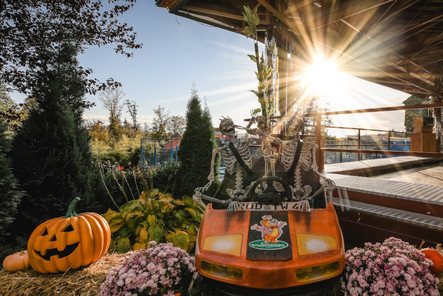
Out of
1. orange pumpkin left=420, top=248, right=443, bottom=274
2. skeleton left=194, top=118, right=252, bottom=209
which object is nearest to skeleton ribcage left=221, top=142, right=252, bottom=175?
skeleton left=194, top=118, right=252, bottom=209

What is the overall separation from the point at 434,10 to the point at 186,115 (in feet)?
20.9

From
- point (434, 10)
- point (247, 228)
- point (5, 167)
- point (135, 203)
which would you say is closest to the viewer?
point (247, 228)

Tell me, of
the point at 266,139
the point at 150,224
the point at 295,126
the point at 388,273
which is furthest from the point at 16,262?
the point at 388,273

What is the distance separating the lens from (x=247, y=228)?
1.87 meters

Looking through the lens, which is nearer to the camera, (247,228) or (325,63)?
(247,228)

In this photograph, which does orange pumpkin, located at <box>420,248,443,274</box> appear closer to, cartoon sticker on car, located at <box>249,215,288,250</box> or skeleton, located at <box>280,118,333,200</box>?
skeleton, located at <box>280,118,333,200</box>

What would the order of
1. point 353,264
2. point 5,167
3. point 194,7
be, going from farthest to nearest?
point 194,7 < point 5,167 < point 353,264

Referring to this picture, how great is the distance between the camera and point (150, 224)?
3.90 m

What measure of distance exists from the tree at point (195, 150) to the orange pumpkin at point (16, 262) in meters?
2.84

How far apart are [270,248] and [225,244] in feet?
1.13

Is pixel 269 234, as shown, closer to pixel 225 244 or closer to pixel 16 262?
pixel 225 244

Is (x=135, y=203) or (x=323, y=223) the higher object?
(x=323, y=223)

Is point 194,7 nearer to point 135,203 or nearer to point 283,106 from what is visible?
point 283,106

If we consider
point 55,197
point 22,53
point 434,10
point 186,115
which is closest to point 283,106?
point 186,115
